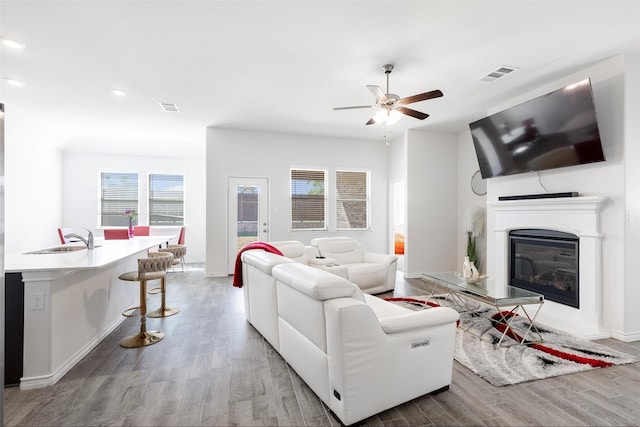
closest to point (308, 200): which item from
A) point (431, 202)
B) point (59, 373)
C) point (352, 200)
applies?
point (352, 200)

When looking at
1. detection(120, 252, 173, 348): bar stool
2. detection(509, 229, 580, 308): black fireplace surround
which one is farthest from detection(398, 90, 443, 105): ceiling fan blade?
detection(120, 252, 173, 348): bar stool

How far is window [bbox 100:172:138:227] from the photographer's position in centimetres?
807

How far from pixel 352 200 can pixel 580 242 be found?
4.43 m

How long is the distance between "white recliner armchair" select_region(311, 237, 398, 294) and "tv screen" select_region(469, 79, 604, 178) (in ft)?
6.81

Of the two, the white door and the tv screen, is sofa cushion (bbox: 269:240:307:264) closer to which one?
the white door

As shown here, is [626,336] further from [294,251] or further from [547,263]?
[294,251]

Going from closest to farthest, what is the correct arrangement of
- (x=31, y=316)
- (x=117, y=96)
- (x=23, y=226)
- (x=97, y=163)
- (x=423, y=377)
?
(x=423, y=377), (x=31, y=316), (x=117, y=96), (x=23, y=226), (x=97, y=163)

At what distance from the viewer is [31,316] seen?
7.72 feet

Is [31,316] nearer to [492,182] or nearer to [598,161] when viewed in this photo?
→ [598,161]

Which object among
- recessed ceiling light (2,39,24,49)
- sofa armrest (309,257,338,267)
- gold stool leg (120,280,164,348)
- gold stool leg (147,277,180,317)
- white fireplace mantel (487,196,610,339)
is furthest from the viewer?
sofa armrest (309,257,338,267)

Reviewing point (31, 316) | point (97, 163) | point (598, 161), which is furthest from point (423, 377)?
point (97, 163)

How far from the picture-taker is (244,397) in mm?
2176

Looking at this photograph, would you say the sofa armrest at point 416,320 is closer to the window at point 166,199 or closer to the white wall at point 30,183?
the white wall at point 30,183

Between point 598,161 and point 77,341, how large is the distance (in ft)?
17.4
